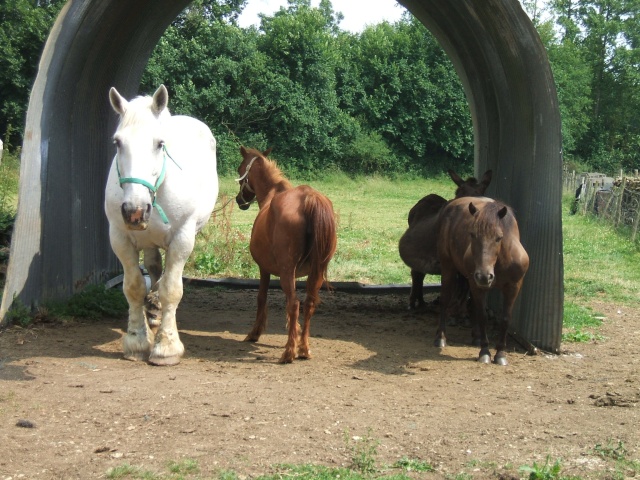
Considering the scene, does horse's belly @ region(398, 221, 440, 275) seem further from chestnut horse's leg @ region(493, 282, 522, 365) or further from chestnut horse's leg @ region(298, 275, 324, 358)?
chestnut horse's leg @ region(298, 275, 324, 358)

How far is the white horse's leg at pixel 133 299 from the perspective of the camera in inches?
264

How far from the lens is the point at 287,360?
6.76 meters

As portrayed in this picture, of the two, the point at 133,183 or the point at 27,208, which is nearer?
the point at 133,183

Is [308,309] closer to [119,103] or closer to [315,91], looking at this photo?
[119,103]

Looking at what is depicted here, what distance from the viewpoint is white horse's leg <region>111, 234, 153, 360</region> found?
6.71 m

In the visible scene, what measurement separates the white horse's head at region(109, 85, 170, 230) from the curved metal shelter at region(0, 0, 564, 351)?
175 centimetres

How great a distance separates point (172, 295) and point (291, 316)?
1088mm

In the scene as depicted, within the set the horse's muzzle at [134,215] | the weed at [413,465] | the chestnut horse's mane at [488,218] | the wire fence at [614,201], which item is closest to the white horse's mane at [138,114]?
the horse's muzzle at [134,215]

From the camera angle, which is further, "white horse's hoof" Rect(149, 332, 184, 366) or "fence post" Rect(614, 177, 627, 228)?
"fence post" Rect(614, 177, 627, 228)

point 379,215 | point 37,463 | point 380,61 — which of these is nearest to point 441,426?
point 37,463

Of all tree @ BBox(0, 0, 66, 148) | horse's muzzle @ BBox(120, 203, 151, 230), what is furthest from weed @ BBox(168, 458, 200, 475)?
tree @ BBox(0, 0, 66, 148)

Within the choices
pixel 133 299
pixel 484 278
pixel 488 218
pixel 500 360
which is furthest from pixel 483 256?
pixel 133 299

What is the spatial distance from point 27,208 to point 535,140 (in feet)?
16.7

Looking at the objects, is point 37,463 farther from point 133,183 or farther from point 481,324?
point 481,324
